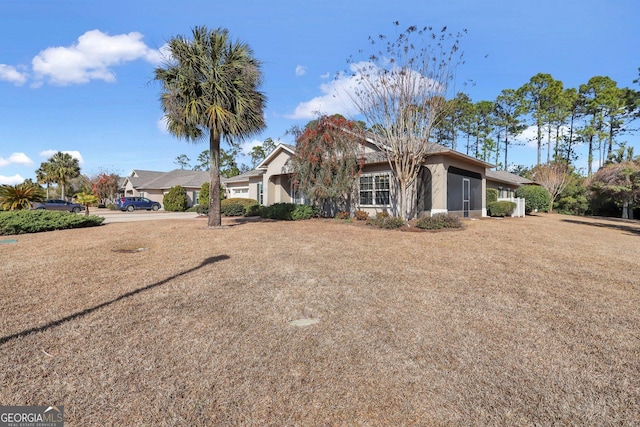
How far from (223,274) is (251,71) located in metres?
9.71

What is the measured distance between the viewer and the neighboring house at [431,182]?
602 inches

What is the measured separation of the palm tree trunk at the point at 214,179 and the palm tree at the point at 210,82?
134 millimetres

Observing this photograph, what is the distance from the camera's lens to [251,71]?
12.8 metres

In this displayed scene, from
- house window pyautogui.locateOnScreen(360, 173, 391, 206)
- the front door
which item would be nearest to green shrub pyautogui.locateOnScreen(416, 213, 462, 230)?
house window pyautogui.locateOnScreen(360, 173, 391, 206)

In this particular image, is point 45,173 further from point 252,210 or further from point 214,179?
point 214,179

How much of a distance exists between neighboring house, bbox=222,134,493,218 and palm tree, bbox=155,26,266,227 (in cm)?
607

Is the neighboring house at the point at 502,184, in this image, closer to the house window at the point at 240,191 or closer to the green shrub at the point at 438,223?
the green shrub at the point at 438,223

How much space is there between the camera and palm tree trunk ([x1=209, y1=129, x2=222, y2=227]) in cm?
1332

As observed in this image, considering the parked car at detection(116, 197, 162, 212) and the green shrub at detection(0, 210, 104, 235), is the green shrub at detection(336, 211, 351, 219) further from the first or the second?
the parked car at detection(116, 197, 162, 212)

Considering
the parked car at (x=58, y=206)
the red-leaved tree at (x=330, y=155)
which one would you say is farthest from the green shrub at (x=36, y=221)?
the parked car at (x=58, y=206)

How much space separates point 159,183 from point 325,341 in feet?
141

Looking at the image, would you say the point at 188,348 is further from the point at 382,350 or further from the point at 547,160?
the point at 547,160

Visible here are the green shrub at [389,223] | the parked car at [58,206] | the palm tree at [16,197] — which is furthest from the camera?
the parked car at [58,206]

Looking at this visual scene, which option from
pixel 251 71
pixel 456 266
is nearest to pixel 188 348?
pixel 456 266
